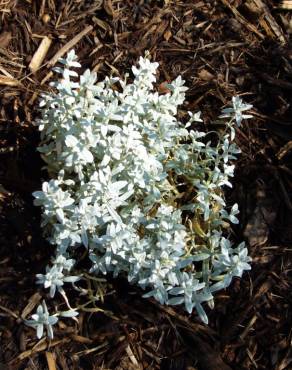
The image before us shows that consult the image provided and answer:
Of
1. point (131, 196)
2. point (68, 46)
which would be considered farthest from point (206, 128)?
point (68, 46)

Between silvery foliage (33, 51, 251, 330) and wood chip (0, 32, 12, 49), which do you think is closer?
silvery foliage (33, 51, 251, 330)

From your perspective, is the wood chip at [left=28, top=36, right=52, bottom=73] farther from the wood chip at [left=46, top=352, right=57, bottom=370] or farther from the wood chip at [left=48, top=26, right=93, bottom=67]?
the wood chip at [left=46, top=352, right=57, bottom=370]

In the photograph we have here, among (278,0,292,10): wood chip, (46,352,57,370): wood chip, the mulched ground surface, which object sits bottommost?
(46,352,57,370): wood chip

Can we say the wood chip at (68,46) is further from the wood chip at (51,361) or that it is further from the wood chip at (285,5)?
the wood chip at (51,361)

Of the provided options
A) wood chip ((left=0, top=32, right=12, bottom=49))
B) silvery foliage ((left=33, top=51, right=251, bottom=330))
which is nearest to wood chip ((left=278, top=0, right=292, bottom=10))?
silvery foliage ((left=33, top=51, right=251, bottom=330))

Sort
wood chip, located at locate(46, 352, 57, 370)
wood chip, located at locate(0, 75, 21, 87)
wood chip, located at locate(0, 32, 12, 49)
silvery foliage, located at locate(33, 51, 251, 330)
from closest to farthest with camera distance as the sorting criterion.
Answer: silvery foliage, located at locate(33, 51, 251, 330) < wood chip, located at locate(46, 352, 57, 370) < wood chip, located at locate(0, 75, 21, 87) < wood chip, located at locate(0, 32, 12, 49)

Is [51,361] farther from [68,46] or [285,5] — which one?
[285,5]

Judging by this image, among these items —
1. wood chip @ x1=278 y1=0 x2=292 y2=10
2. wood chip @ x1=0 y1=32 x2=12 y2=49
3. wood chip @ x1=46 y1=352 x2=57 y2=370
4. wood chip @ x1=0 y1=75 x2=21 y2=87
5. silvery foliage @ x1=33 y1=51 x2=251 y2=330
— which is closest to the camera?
silvery foliage @ x1=33 y1=51 x2=251 y2=330
